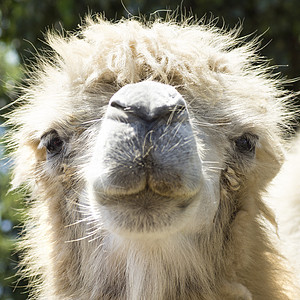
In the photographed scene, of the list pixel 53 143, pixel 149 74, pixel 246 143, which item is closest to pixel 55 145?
pixel 53 143

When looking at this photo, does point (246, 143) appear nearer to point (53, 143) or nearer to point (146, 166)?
point (146, 166)

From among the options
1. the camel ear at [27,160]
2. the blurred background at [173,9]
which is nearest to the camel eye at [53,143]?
the camel ear at [27,160]

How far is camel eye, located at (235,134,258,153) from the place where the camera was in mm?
2773

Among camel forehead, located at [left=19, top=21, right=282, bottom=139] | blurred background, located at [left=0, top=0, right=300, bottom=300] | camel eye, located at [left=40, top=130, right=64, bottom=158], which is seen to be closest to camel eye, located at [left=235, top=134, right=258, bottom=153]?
camel forehead, located at [left=19, top=21, right=282, bottom=139]

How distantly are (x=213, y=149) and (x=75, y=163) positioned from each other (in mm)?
664

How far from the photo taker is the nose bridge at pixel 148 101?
2.19m

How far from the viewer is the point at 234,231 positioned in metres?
2.75

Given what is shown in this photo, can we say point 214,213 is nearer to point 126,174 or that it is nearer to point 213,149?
point 213,149

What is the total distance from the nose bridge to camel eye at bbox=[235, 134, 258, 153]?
1.95 feet

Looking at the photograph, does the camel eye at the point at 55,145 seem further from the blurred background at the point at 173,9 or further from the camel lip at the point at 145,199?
the blurred background at the point at 173,9

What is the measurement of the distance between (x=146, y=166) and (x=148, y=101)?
0.27 meters

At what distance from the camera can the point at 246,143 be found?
110 inches

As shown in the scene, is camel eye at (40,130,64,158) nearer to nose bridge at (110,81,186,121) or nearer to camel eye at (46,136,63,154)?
camel eye at (46,136,63,154)

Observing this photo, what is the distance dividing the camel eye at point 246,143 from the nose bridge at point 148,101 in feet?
1.95
